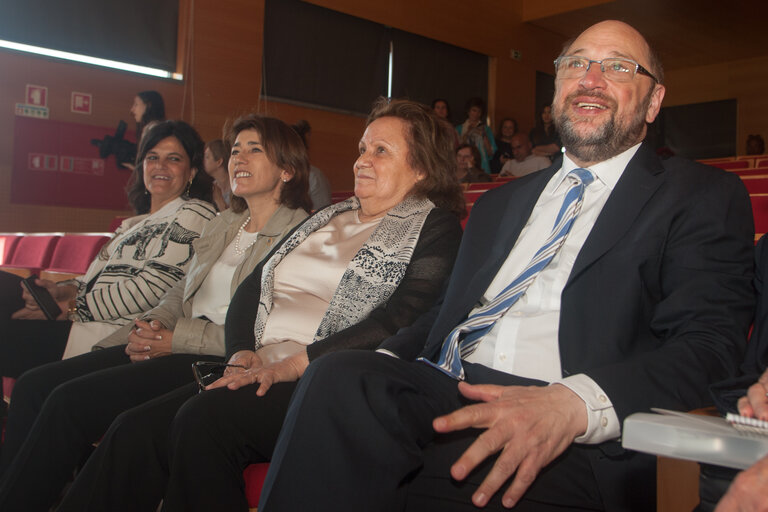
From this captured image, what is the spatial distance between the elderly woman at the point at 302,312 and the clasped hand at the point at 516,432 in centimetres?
59

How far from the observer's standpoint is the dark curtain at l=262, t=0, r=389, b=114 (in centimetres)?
814

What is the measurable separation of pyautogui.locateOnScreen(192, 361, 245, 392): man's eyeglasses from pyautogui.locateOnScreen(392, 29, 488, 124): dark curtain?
7813 mm

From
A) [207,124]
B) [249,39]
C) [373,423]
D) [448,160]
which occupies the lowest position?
[373,423]

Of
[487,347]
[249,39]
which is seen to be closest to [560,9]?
[249,39]

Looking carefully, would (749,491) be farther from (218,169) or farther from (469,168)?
(469,168)

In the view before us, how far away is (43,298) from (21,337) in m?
0.16

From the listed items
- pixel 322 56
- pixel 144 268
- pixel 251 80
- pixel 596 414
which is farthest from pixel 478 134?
pixel 596 414

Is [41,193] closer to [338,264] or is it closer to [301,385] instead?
[338,264]

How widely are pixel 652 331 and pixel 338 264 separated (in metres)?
0.90

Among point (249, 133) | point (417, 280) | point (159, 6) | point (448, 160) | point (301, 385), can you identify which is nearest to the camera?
point (301, 385)

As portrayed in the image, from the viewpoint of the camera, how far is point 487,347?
137 centimetres

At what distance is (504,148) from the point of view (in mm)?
8477

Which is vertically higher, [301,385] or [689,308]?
[689,308]

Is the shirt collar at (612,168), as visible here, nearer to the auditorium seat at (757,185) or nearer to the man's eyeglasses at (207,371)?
the man's eyeglasses at (207,371)
